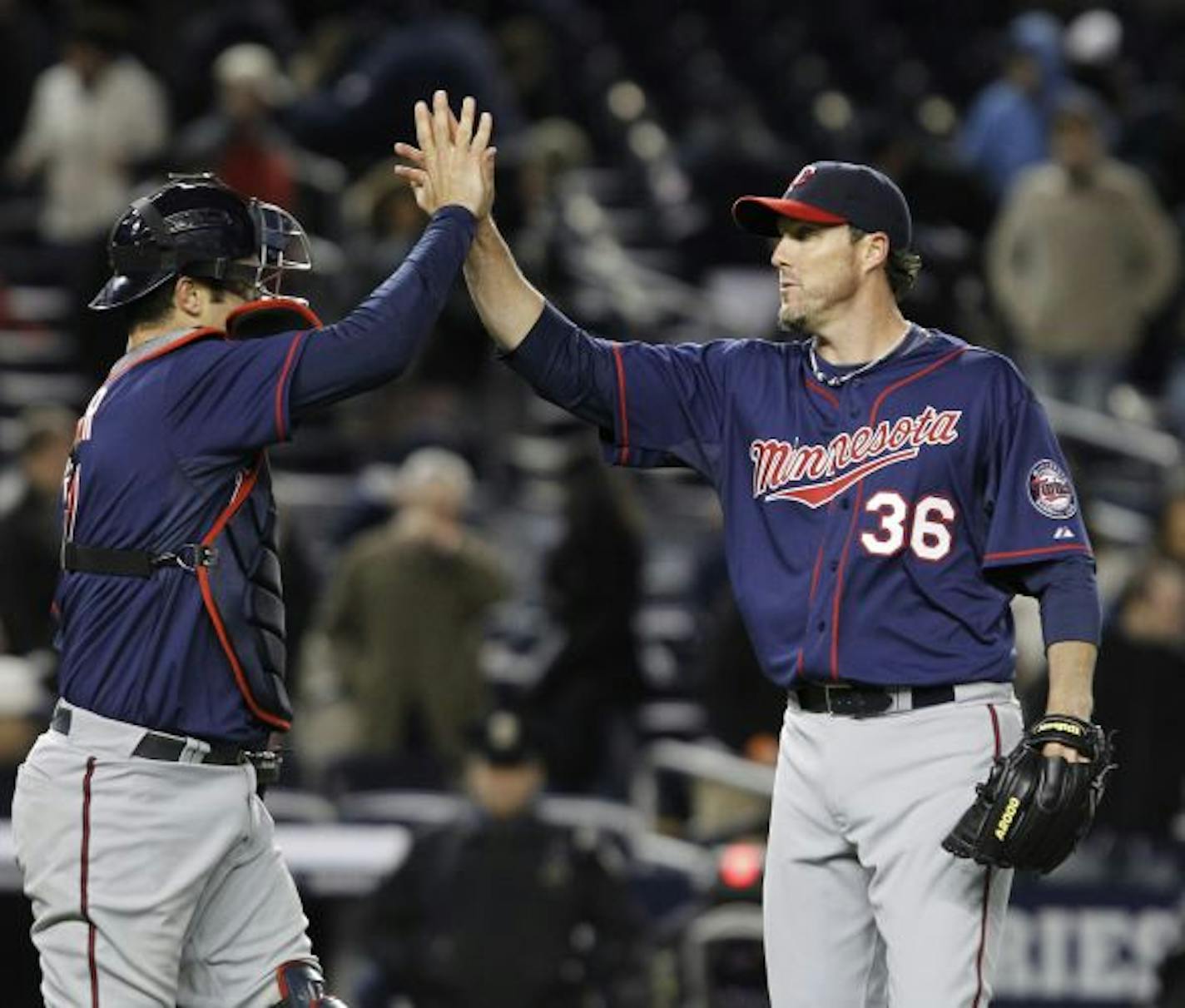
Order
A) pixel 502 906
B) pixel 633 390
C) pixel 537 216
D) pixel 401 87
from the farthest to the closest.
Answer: pixel 401 87, pixel 537 216, pixel 502 906, pixel 633 390

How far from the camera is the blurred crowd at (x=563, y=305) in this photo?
10250mm

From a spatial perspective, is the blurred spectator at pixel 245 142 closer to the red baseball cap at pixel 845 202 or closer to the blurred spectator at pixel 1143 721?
the blurred spectator at pixel 1143 721

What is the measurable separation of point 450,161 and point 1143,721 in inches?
173

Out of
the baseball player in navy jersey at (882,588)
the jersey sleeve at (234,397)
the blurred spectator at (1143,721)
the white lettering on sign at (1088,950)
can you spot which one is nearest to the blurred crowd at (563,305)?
the blurred spectator at (1143,721)

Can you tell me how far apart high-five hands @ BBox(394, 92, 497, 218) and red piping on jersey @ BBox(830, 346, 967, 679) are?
2.84 ft

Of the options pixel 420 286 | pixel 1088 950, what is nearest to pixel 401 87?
pixel 1088 950

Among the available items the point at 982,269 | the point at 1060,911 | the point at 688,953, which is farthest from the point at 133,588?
the point at 982,269

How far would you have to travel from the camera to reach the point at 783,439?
5.85 m

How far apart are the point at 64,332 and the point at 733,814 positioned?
183 inches

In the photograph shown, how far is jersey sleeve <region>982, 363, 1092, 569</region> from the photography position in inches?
221

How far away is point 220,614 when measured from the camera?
552cm

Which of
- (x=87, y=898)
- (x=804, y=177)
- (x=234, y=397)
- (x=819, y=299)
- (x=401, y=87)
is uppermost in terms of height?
(x=401, y=87)

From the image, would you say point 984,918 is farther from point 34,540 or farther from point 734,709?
point 34,540

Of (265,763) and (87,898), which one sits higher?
(265,763)
